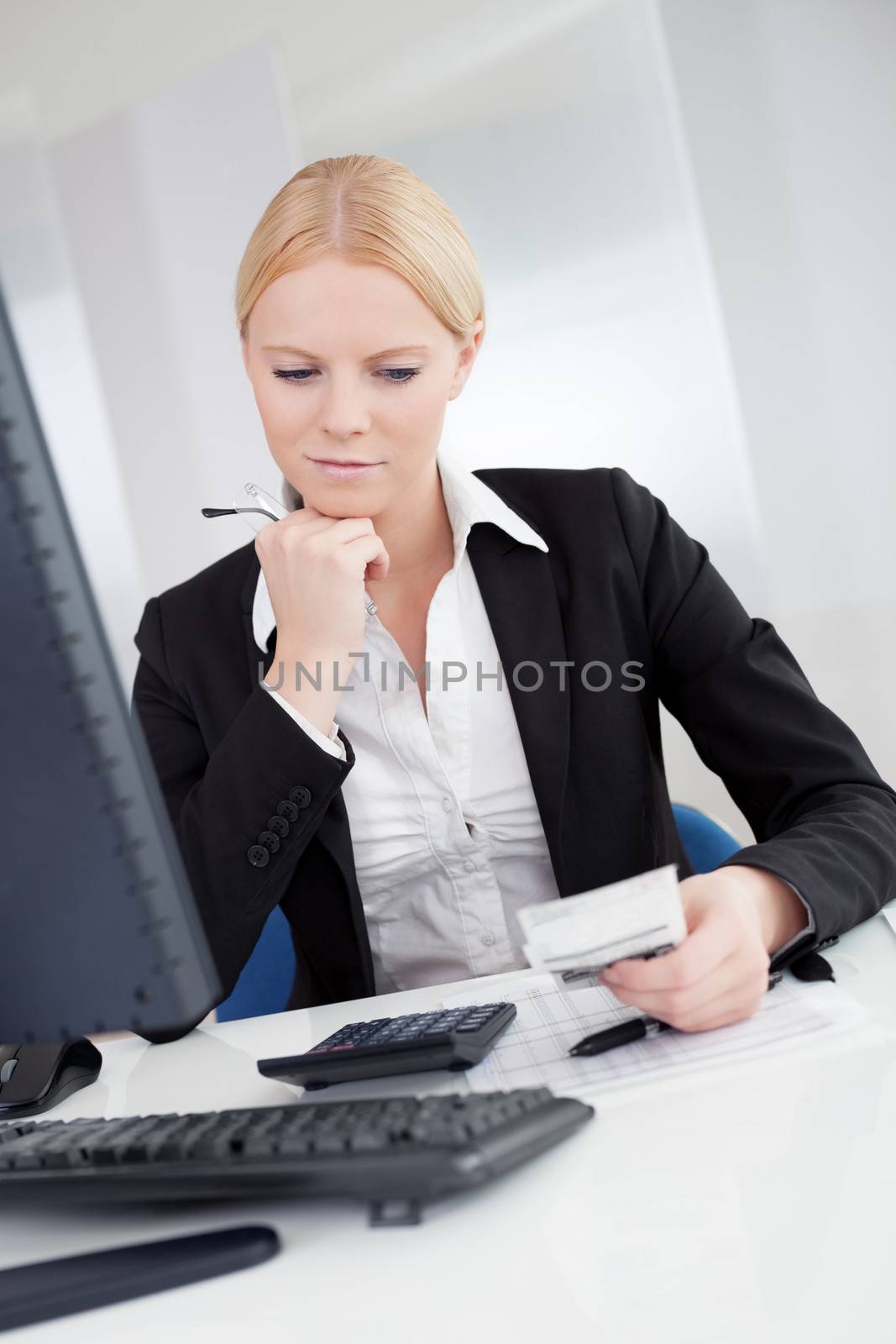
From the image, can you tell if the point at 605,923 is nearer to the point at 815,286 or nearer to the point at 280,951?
the point at 280,951

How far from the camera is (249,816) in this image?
1.23m

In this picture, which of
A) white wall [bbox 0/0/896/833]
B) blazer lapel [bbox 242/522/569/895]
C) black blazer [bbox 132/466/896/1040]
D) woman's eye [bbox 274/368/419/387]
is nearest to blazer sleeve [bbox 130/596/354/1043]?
black blazer [bbox 132/466/896/1040]

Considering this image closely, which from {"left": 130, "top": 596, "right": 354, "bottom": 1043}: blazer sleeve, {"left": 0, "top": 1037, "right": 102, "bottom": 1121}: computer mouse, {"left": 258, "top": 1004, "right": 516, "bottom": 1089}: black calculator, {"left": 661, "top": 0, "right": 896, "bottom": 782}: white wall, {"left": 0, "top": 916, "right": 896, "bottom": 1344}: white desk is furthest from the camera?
{"left": 661, "top": 0, "right": 896, "bottom": 782}: white wall

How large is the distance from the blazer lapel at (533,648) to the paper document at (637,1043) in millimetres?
455

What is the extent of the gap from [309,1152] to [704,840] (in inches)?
42.6

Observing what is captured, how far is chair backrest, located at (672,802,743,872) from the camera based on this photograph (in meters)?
1.61

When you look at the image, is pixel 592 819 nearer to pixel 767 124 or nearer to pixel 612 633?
pixel 612 633

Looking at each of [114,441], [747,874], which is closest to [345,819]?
[747,874]

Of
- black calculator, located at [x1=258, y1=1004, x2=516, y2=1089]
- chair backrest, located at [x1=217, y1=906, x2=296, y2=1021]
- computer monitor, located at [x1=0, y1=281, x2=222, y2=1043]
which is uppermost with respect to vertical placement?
computer monitor, located at [x1=0, y1=281, x2=222, y2=1043]

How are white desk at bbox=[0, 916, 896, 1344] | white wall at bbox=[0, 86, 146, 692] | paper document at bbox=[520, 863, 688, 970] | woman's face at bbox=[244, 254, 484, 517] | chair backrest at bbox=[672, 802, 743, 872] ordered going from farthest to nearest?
white wall at bbox=[0, 86, 146, 692] → chair backrest at bbox=[672, 802, 743, 872] → woman's face at bbox=[244, 254, 484, 517] → paper document at bbox=[520, 863, 688, 970] → white desk at bbox=[0, 916, 896, 1344]

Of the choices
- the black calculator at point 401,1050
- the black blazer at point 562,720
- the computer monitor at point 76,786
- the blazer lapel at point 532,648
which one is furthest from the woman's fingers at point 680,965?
the blazer lapel at point 532,648

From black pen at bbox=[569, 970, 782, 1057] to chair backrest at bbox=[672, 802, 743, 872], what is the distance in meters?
0.73

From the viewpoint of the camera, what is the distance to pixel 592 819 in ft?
4.82

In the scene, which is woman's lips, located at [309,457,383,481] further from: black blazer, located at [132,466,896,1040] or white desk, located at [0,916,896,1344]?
white desk, located at [0,916,896,1344]
